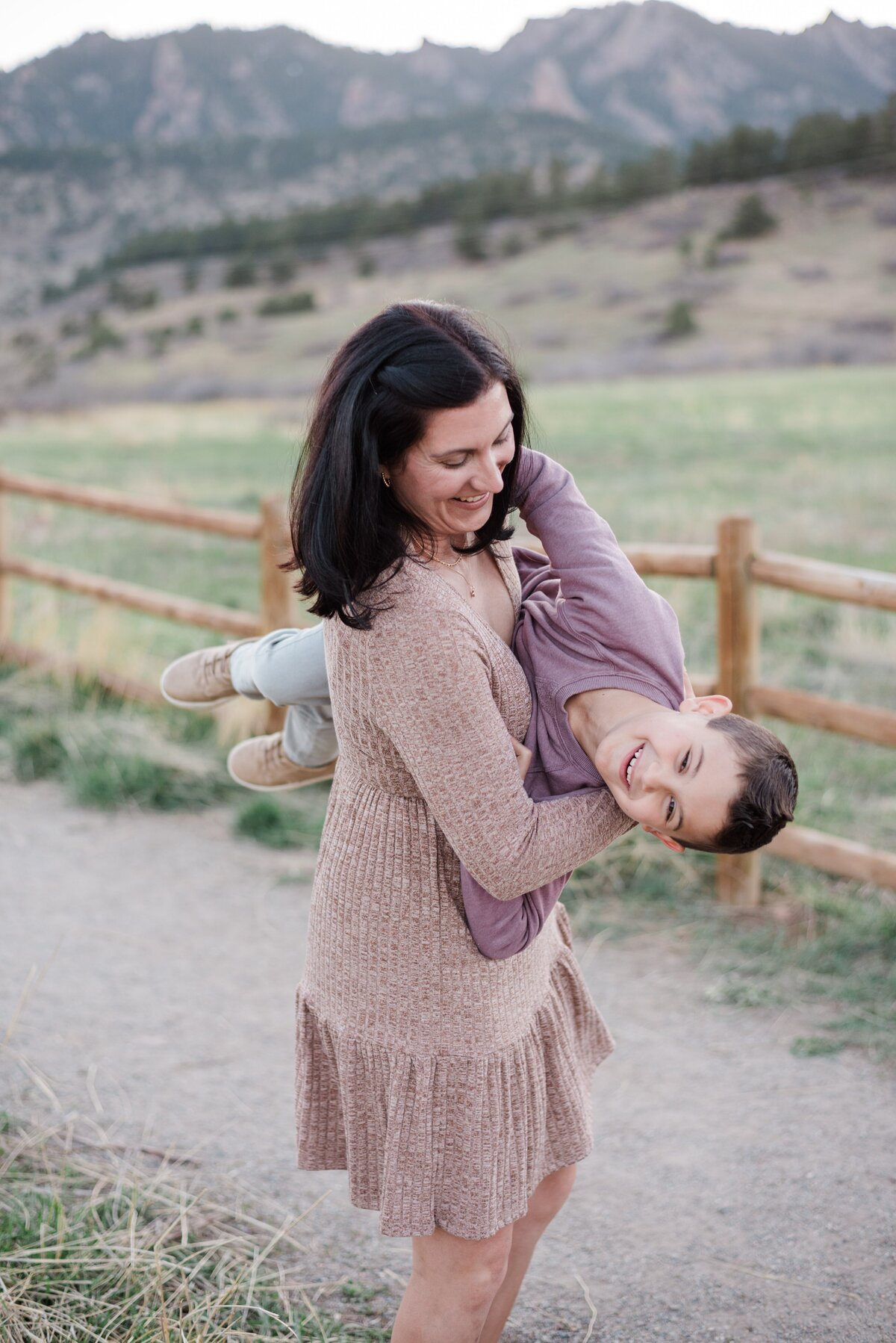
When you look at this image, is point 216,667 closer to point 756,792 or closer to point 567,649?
point 567,649

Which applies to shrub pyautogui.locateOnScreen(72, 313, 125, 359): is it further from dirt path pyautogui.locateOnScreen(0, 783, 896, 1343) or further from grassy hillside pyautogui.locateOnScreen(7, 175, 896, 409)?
dirt path pyautogui.locateOnScreen(0, 783, 896, 1343)

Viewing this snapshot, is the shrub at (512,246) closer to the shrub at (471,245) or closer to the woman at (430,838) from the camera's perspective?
the shrub at (471,245)

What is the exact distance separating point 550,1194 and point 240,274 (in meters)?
55.1

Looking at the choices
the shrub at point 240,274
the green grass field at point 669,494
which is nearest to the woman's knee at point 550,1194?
the green grass field at point 669,494

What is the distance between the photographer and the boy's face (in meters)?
1.58

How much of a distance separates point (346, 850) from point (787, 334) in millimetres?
38922

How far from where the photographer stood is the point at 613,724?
63.4 inches

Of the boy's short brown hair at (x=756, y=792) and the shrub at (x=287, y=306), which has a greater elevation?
the shrub at (x=287, y=306)

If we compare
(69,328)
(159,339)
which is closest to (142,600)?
(159,339)

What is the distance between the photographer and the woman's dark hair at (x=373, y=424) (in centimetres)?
146

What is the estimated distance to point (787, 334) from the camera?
123ft

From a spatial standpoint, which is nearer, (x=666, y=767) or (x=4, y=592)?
(x=666, y=767)

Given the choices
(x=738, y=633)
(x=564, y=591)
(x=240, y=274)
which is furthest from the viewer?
(x=240, y=274)

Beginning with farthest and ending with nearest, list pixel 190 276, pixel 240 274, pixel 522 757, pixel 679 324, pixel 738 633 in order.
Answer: pixel 190 276
pixel 240 274
pixel 679 324
pixel 738 633
pixel 522 757
